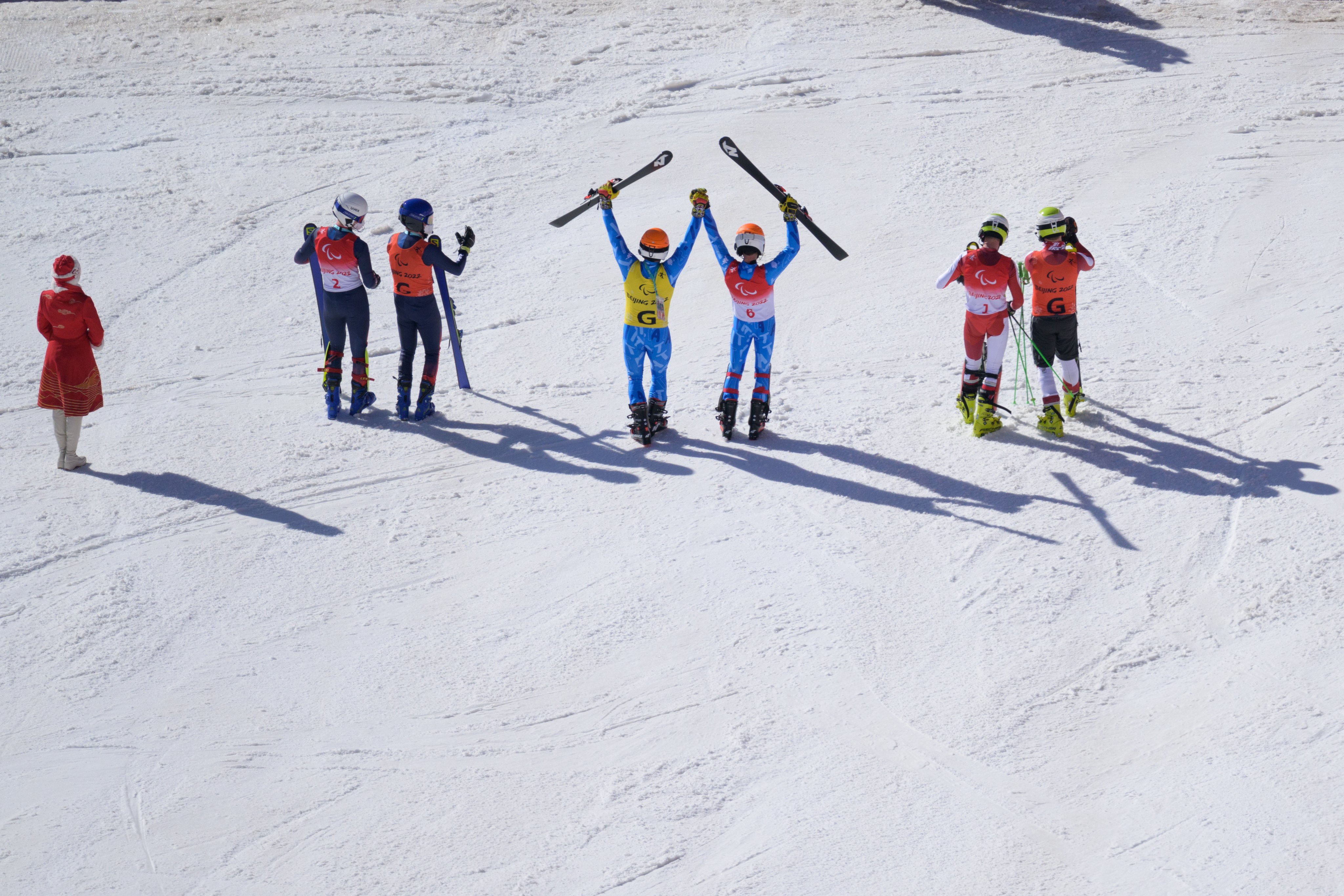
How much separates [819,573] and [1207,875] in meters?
2.88

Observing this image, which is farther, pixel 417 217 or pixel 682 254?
pixel 417 217

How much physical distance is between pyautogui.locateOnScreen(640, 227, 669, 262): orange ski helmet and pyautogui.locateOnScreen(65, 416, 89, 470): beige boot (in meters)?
4.66

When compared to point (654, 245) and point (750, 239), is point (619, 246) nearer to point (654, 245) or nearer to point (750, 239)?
point (654, 245)

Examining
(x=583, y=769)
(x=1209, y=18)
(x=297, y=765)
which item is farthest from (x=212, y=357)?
(x=1209, y=18)

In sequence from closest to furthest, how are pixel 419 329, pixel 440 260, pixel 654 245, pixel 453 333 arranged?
pixel 654 245, pixel 440 260, pixel 419 329, pixel 453 333

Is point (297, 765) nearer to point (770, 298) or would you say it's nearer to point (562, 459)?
point (562, 459)

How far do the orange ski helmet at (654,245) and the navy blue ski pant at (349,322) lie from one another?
2501mm

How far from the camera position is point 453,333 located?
997cm

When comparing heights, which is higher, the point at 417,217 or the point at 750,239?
the point at 417,217

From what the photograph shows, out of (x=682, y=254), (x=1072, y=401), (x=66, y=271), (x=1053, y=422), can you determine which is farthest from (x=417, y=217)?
(x=1072, y=401)

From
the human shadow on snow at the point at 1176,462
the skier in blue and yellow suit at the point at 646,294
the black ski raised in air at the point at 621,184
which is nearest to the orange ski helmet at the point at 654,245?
the skier in blue and yellow suit at the point at 646,294

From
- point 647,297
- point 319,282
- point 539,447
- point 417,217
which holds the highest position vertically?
point 417,217

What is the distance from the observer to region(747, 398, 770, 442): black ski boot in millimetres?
8914

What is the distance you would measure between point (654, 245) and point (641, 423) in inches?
56.1
